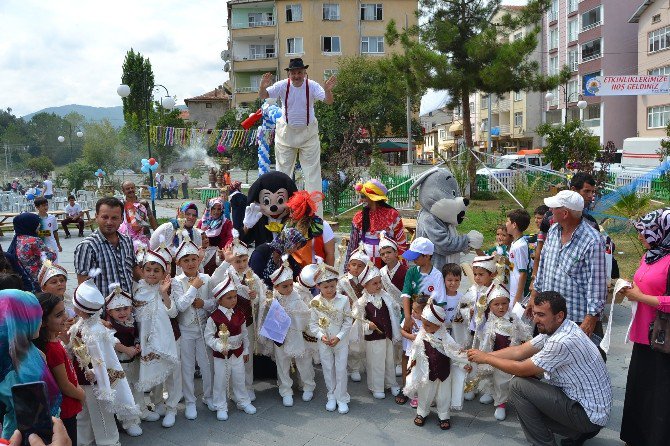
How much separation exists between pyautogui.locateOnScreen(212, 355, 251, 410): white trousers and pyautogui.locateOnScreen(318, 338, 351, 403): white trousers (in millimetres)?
687

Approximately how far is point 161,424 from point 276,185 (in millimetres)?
2598

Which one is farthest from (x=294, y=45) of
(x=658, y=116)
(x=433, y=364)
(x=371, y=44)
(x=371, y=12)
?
(x=433, y=364)

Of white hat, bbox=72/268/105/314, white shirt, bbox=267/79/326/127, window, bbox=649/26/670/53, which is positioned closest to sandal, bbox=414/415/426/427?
white hat, bbox=72/268/105/314

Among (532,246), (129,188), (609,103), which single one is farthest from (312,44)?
(532,246)

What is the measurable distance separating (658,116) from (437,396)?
3437 cm

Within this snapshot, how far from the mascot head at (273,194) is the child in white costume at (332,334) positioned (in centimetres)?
128

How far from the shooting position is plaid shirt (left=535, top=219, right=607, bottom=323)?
13.4ft

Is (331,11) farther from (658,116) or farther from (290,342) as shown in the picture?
(290,342)

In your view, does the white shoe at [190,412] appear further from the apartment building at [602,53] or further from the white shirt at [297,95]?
the apartment building at [602,53]

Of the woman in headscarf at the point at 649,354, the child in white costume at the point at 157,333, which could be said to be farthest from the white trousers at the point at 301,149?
the woman in headscarf at the point at 649,354

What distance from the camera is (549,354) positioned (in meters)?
3.67

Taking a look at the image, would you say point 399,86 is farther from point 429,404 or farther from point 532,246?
point 429,404

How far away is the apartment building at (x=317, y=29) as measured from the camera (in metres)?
40.6

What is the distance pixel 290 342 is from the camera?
4.88m
